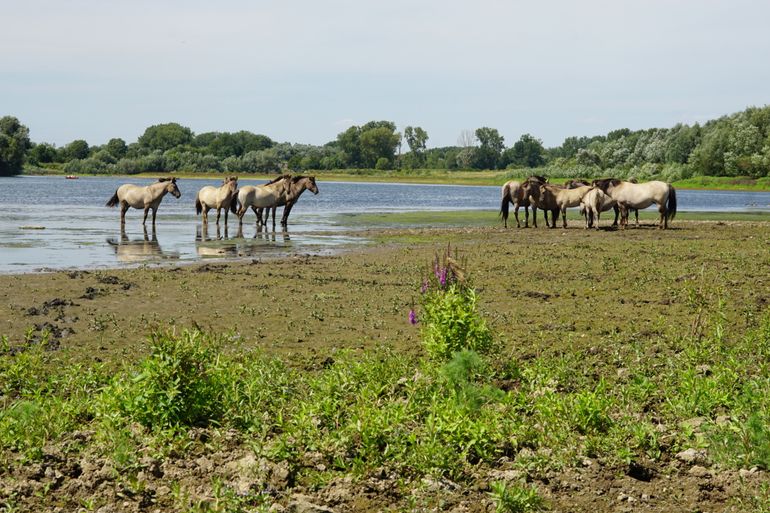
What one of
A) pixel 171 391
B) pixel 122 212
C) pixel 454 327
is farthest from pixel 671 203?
pixel 171 391

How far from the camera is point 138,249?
20984 millimetres

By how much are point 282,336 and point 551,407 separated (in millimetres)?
4223

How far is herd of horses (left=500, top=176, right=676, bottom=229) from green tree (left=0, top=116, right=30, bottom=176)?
105 meters

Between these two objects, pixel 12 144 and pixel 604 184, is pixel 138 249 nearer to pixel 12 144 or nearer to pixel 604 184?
pixel 604 184

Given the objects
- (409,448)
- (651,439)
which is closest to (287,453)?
(409,448)

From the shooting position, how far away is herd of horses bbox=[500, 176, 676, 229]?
96.6ft

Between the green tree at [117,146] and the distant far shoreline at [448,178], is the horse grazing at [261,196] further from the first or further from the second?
the green tree at [117,146]

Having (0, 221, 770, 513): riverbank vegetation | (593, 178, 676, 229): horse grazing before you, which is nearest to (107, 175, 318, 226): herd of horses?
(593, 178, 676, 229): horse grazing

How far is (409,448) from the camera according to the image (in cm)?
589

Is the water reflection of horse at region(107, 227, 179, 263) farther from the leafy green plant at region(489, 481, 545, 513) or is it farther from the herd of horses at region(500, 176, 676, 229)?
the leafy green plant at region(489, 481, 545, 513)

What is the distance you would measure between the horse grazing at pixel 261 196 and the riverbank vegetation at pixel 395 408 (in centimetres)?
1792

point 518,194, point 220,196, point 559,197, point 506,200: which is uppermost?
point 220,196

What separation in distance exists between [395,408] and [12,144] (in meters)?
124

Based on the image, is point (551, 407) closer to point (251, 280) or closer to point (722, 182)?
point (251, 280)
